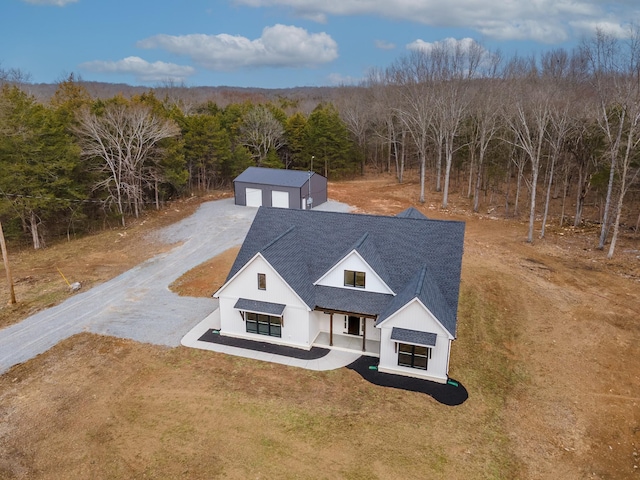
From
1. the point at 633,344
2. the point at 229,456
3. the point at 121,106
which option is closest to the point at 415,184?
the point at 121,106

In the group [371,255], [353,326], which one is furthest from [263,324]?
[371,255]

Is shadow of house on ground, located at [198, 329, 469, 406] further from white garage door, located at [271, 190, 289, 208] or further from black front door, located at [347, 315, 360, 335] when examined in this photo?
white garage door, located at [271, 190, 289, 208]

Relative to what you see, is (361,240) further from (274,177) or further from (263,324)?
(274,177)

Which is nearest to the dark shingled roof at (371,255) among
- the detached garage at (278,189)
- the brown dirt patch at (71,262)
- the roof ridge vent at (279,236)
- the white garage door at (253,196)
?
the roof ridge vent at (279,236)

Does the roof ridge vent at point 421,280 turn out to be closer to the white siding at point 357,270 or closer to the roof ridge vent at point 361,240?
the white siding at point 357,270

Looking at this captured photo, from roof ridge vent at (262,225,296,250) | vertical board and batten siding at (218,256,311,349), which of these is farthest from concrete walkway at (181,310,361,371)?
roof ridge vent at (262,225,296,250)
